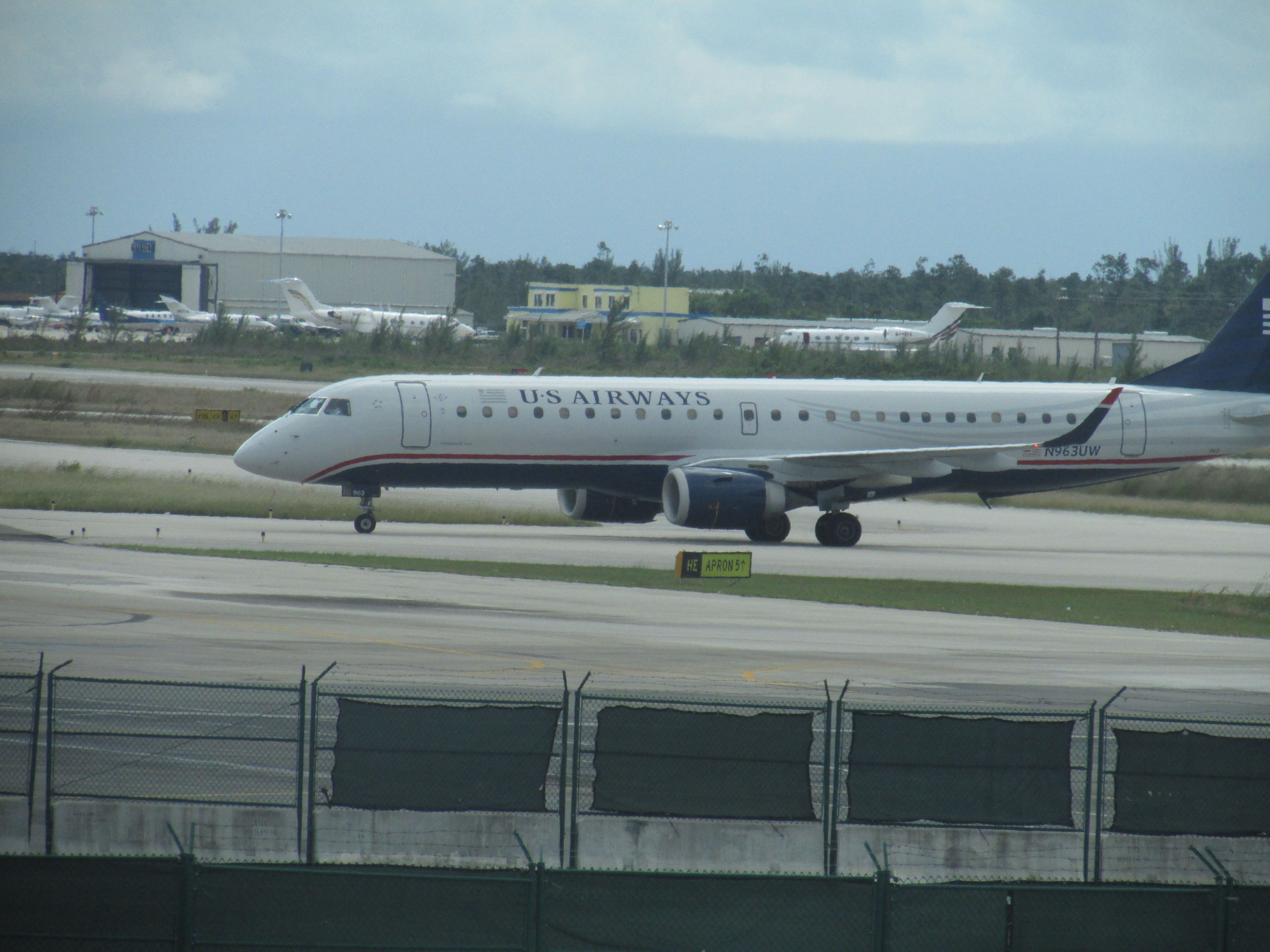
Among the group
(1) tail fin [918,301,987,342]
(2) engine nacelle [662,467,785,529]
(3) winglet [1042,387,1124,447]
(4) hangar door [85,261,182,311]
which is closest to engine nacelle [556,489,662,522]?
(2) engine nacelle [662,467,785,529]

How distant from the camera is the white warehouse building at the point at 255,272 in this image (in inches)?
7283

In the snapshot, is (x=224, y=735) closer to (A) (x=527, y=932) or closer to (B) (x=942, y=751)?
(A) (x=527, y=932)

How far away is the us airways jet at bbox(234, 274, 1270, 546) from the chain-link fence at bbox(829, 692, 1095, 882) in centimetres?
2576

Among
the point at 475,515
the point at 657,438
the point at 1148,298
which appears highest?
the point at 1148,298

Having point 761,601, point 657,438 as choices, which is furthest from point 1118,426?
point 761,601

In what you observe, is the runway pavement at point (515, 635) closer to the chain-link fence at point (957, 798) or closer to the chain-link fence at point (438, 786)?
the chain-link fence at point (438, 786)

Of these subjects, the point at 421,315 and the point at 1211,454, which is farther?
the point at 421,315

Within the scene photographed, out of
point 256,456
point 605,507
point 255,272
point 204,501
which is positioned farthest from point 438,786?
point 255,272

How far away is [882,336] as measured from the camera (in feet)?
458

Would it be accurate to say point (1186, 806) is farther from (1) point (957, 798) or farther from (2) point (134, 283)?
(2) point (134, 283)

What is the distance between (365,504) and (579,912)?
32.0 meters

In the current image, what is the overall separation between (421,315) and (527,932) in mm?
161457

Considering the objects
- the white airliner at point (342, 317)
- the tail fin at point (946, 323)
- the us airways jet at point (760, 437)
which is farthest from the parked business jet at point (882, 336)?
the us airways jet at point (760, 437)

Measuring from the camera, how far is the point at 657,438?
41.7 metres
